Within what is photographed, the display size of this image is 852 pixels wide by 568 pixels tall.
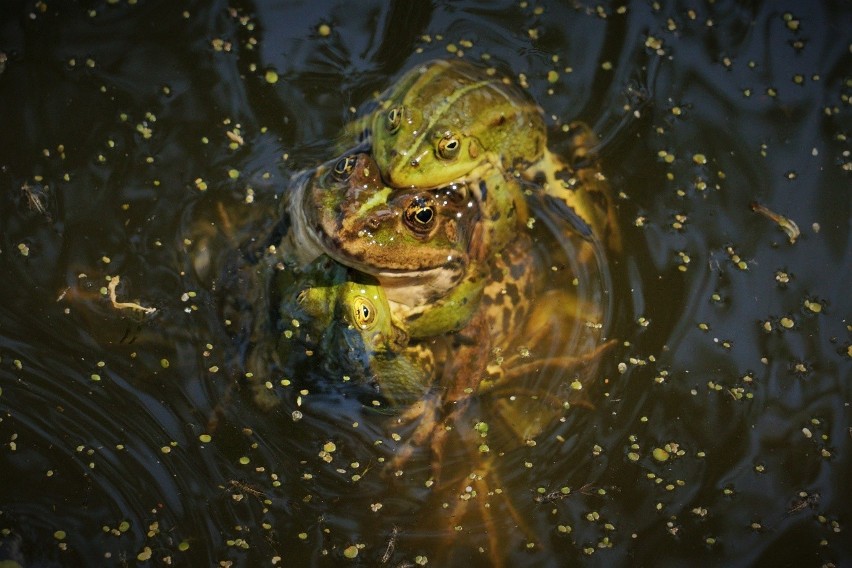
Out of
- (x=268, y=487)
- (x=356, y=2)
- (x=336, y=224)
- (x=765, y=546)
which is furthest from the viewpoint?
(x=356, y=2)

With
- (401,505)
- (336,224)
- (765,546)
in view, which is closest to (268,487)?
(401,505)

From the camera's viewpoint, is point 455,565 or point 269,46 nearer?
point 455,565

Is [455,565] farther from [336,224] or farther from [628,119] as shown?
[628,119]

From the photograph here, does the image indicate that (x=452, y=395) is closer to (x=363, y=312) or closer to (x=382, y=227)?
(x=363, y=312)

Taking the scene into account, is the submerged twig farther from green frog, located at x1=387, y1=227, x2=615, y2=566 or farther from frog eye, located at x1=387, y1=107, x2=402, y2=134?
frog eye, located at x1=387, y1=107, x2=402, y2=134

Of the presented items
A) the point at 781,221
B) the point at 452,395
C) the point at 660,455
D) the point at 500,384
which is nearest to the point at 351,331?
the point at 452,395

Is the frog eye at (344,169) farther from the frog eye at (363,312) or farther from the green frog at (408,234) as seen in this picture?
the frog eye at (363,312)

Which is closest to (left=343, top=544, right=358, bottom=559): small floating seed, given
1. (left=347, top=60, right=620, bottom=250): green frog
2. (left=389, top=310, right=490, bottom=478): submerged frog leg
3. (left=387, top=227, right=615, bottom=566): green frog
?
(left=387, top=227, right=615, bottom=566): green frog

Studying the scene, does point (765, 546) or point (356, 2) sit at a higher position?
point (356, 2)
